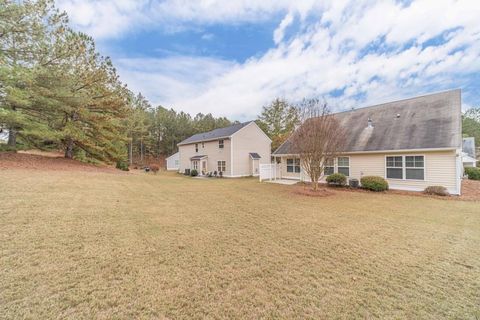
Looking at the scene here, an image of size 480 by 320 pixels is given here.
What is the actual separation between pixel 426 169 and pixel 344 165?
4384 millimetres

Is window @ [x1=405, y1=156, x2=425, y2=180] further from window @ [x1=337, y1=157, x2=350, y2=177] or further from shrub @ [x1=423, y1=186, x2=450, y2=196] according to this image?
window @ [x1=337, y1=157, x2=350, y2=177]

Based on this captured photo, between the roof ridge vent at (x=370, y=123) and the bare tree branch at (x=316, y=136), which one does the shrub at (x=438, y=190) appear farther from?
the roof ridge vent at (x=370, y=123)

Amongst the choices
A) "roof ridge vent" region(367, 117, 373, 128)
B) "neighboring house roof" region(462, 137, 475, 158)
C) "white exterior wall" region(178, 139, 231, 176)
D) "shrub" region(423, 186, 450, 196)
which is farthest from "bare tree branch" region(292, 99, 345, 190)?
"neighboring house roof" region(462, 137, 475, 158)

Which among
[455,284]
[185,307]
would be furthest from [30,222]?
[455,284]

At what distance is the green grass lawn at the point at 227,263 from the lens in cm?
250

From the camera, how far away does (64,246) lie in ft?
12.8

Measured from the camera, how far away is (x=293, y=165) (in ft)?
58.5

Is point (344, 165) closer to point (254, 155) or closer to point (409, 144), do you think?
point (409, 144)

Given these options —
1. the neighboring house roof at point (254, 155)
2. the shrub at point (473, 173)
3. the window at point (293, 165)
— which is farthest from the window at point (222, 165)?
the shrub at point (473, 173)

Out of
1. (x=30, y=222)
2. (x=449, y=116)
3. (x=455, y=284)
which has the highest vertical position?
(x=449, y=116)

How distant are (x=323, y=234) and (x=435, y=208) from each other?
657cm

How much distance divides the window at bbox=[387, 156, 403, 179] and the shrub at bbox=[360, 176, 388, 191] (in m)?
1.08

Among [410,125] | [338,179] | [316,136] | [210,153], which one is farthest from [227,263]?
[210,153]

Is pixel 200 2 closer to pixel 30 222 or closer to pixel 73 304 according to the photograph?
pixel 30 222
